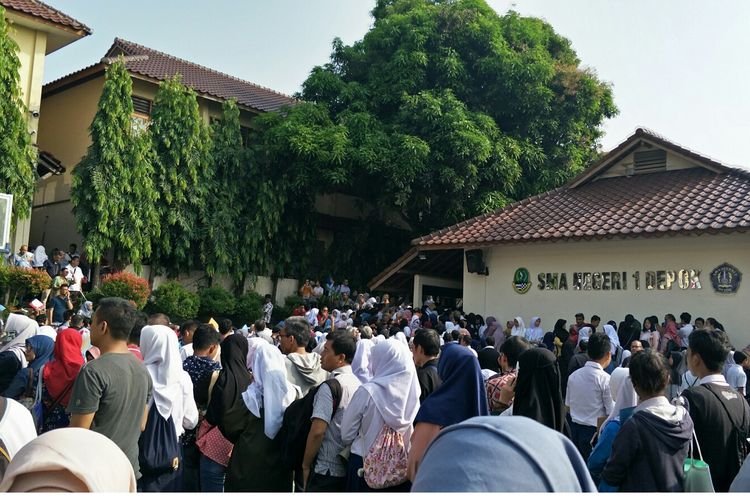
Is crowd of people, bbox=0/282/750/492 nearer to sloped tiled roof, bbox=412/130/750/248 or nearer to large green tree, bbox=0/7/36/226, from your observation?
sloped tiled roof, bbox=412/130/750/248

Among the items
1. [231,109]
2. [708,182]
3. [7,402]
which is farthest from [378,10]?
[7,402]

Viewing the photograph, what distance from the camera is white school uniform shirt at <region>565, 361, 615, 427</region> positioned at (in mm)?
5809

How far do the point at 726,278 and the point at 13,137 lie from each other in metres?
15.4

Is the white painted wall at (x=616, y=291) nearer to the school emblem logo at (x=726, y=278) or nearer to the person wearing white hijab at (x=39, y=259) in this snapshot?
the school emblem logo at (x=726, y=278)

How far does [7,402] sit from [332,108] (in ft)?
58.9

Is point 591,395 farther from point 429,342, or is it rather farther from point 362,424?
point 362,424

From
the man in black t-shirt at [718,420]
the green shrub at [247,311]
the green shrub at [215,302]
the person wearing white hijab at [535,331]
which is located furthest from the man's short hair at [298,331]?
the green shrub at [247,311]

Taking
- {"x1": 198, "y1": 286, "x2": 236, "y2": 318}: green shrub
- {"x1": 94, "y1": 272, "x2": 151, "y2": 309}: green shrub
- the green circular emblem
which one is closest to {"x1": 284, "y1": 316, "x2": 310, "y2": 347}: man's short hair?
{"x1": 94, "y1": 272, "x2": 151, "y2": 309}: green shrub

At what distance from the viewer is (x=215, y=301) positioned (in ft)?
55.4

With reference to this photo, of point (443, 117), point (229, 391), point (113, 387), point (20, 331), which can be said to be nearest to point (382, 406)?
point (229, 391)

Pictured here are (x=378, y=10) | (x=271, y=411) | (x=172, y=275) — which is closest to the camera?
(x=271, y=411)

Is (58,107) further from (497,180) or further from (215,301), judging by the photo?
(497,180)

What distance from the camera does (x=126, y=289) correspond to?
14.7 m

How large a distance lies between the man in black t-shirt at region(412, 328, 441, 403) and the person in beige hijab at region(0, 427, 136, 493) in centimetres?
309
